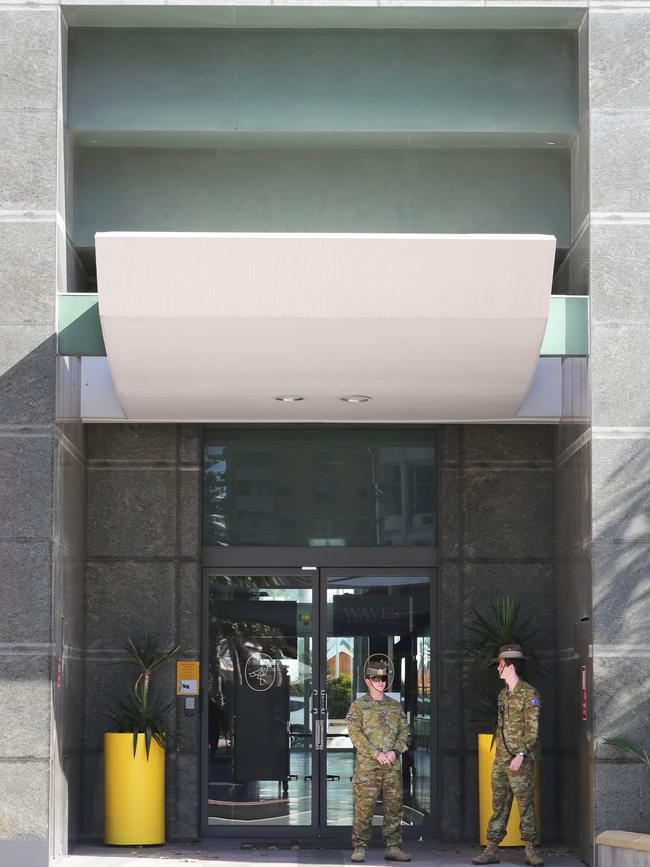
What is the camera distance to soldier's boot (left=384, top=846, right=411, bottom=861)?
40.8ft

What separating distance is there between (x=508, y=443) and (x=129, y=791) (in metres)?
4.96

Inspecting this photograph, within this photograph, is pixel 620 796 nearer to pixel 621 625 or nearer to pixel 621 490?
pixel 621 625

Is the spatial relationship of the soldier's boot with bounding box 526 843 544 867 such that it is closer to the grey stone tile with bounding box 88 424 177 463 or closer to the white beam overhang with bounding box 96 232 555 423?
the white beam overhang with bounding box 96 232 555 423

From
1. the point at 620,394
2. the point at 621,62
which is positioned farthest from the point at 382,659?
the point at 621,62

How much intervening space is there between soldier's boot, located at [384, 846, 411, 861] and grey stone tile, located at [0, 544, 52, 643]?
11.6ft

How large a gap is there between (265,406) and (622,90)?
14.1 ft

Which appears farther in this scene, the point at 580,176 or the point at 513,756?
the point at 580,176

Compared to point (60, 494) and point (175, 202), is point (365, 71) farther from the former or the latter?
point (60, 494)

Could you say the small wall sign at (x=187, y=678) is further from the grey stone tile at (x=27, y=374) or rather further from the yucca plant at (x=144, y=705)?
the grey stone tile at (x=27, y=374)

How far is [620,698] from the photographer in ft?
38.3

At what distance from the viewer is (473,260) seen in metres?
10.3

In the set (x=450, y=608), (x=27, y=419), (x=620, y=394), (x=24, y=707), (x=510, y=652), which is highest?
(x=620, y=394)

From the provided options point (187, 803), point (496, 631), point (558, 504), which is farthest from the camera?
point (558, 504)

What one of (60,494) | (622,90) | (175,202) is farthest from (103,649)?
(622,90)
